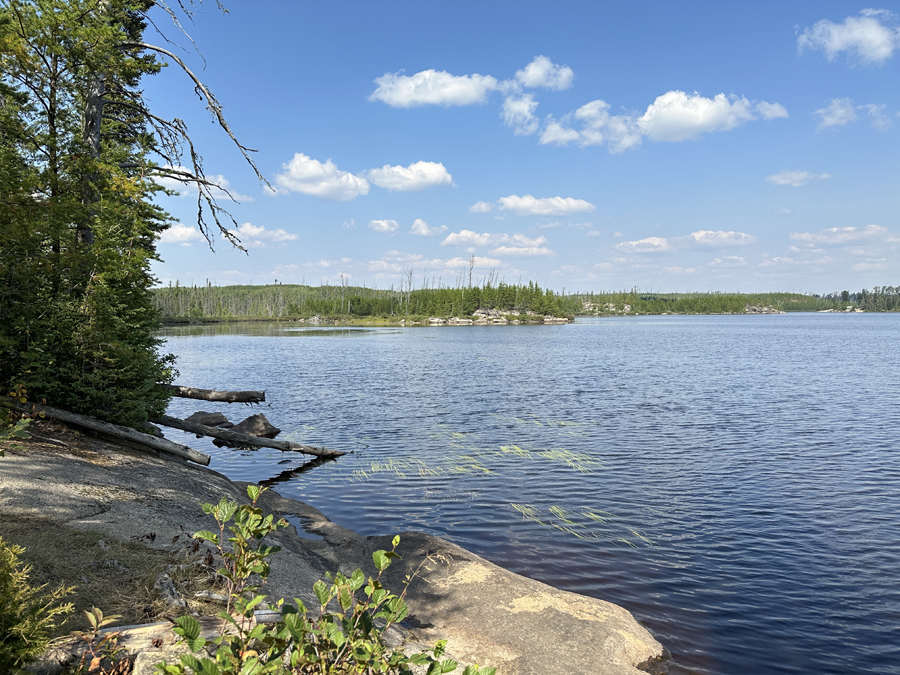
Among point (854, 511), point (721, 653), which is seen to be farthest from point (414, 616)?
point (854, 511)

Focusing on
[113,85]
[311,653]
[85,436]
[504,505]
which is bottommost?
[504,505]

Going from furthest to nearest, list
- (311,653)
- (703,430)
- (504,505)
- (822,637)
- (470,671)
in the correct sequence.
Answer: (703,430), (504,505), (822,637), (311,653), (470,671)

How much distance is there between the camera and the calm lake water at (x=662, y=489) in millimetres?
9023

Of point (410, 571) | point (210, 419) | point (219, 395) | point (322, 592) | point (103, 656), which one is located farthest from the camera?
point (210, 419)

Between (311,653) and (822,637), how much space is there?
29.6 feet

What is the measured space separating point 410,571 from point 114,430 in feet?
25.6

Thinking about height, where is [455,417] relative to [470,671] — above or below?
below

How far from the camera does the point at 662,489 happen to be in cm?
1528

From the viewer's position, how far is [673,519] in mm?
13102

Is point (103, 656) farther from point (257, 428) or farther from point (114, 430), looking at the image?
point (257, 428)

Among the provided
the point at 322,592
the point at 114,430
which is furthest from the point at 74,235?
the point at 322,592

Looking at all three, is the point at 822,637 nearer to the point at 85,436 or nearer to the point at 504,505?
the point at 504,505

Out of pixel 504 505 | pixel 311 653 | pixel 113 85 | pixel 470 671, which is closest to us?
pixel 470 671

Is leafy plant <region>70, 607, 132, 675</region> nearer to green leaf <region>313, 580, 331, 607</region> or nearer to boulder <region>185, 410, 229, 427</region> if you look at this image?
green leaf <region>313, 580, 331, 607</region>
